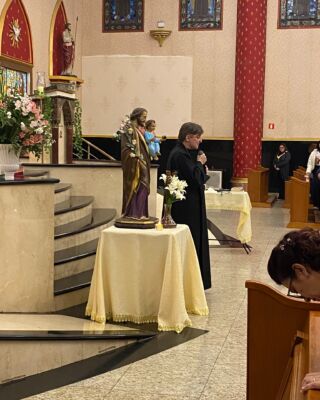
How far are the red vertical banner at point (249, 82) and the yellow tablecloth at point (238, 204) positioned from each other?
8431mm

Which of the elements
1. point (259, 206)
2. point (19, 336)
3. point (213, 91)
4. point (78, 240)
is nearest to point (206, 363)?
point (19, 336)

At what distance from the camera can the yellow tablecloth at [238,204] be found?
952 centimetres

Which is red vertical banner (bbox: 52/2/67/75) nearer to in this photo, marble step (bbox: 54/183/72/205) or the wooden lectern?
the wooden lectern

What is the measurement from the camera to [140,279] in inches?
224

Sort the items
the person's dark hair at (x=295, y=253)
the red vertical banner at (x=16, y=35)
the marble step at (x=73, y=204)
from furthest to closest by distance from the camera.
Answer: the red vertical banner at (x=16, y=35) < the marble step at (x=73, y=204) < the person's dark hair at (x=295, y=253)

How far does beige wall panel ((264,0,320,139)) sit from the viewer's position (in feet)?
59.9

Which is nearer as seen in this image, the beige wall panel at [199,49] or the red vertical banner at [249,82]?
the red vertical banner at [249,82]

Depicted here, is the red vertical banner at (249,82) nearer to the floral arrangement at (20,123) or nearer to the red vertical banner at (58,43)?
the red vertical banner at (58,43)

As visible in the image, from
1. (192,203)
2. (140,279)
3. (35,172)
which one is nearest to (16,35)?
(35,172)

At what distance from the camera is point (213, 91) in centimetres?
1883

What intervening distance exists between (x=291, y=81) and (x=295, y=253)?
55.2 ft

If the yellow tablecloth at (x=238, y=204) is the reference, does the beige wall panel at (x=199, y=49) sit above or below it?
above

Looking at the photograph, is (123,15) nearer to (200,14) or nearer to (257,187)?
(200,14)

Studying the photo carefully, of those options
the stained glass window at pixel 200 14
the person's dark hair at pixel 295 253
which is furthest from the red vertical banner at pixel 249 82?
the person's dark hair at pixel 295 253
